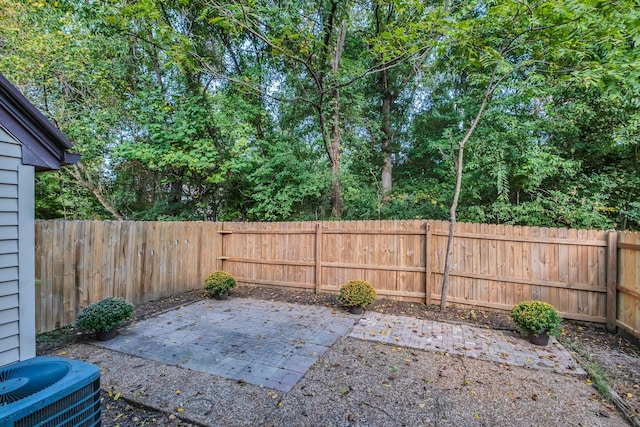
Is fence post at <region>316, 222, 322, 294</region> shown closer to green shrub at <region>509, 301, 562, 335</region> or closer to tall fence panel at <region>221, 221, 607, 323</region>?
tall fence panel at <region>221, 221, 607, 323</region>

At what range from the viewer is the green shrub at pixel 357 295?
523 centimetres

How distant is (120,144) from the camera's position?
8.02 metres

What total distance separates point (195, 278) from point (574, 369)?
21.8 feet

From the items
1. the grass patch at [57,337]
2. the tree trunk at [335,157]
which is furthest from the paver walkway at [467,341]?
the grass patch at [57,337]

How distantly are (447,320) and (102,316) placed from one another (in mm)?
5009

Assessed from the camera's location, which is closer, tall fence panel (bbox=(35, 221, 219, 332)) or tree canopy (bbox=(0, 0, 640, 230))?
tall fence panel (bbox=(35, 221, 219, 332))

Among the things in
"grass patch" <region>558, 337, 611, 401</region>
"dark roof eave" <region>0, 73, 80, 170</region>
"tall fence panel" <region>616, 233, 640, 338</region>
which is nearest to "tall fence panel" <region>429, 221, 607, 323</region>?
"tall fence panel" <region>616, 233, 640, 338</region>

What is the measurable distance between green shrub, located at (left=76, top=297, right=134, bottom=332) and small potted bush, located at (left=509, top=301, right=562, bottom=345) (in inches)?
211

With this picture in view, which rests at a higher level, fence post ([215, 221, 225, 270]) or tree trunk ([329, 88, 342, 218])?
tree trunk ([329, 88, 342, 218])

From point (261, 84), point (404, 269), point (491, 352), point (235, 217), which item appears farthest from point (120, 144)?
point (491, 352)

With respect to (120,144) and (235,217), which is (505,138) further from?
(120,144)

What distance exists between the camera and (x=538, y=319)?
391 cm

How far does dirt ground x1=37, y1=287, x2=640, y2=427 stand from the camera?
2.55 metres

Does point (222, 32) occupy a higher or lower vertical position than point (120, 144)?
higher
